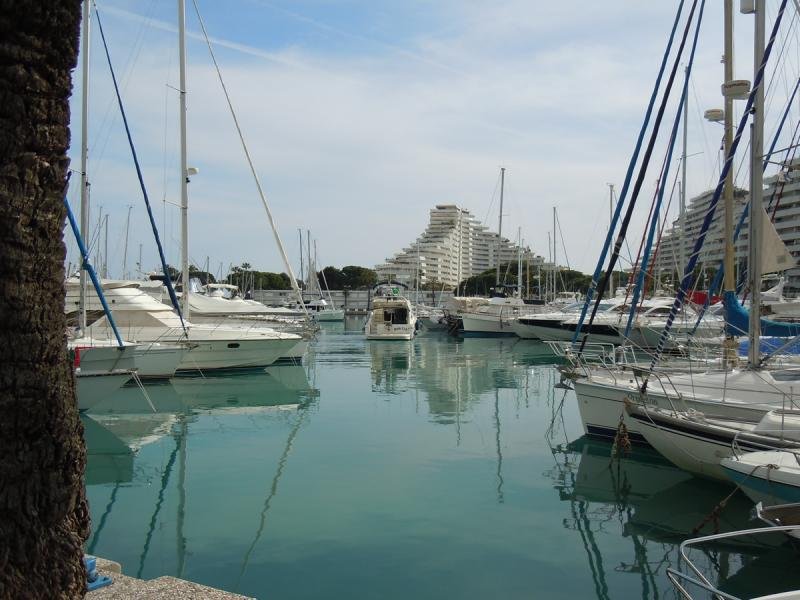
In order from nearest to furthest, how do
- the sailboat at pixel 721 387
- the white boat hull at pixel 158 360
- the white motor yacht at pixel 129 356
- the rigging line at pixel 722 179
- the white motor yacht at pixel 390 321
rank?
the sailboat at pixel 721 387 → the rigging line at pixel 722 179 → the white motor yacht at pixel 129 356 → the white boat hull at pixel 158 360 → the white motor yacht at pixel 390 321

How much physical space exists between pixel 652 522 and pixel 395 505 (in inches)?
148

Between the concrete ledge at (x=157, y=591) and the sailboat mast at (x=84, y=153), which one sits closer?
the concrete ledge at (x=157, y=591)

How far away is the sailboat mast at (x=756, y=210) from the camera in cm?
1253

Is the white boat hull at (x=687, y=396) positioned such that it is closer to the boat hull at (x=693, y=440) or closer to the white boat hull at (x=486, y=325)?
the boat hull at (x=693, y=440)

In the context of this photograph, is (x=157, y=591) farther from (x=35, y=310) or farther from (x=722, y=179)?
(x=722, y=179)

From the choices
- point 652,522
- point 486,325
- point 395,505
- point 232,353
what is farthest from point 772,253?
point 486,325

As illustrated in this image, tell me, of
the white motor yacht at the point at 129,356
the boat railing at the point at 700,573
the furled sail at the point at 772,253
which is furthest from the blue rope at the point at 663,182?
the white motor yacht at the point at 129,356

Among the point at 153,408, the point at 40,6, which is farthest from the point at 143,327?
the point at 40,6

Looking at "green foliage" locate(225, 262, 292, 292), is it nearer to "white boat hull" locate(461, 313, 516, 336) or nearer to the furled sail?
"white boat hull" locate(461, 313, 516, 336)

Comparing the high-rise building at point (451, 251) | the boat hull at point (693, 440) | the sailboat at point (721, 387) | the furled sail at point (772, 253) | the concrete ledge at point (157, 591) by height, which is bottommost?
the concrete ledge at point (157, 591)

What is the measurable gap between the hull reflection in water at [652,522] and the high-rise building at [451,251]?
135561 mm

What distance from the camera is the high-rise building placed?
162 meters

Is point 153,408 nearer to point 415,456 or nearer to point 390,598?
point 415,456

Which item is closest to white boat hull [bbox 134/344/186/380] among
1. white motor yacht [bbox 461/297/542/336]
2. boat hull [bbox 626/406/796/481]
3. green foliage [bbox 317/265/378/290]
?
boat hull [bbox 626/406/796/481]
